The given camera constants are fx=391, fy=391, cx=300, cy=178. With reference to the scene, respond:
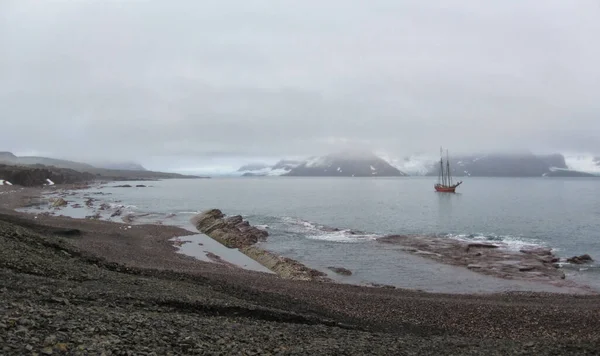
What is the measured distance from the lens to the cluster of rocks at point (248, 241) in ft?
105

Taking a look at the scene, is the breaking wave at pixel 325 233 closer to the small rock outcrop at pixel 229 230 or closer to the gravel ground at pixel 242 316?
the small rock outcrop at pixel 229 230

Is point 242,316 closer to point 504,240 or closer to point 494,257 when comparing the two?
point 494,257

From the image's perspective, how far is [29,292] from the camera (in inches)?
481

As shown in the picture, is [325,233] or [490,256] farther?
[325,233]

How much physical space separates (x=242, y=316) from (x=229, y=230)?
37.8 metres

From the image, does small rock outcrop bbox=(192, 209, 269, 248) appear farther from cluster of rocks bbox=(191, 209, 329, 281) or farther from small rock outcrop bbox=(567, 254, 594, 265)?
small rock outcrop bbox=(567, 254, 594, 265)

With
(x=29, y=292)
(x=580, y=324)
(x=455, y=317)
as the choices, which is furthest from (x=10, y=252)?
(x=580, y=324)

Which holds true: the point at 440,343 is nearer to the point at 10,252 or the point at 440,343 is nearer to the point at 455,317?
the point at 455,317

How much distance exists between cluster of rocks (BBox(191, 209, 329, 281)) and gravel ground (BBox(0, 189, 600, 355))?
503 cm

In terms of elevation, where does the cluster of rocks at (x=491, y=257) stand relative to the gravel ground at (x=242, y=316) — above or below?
below

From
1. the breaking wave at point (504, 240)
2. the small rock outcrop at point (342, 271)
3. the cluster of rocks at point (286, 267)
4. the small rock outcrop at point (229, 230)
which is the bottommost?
the breaking wave at point (504, 240)

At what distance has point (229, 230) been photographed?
51656 mm

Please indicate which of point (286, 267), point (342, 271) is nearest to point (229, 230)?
point (286, 267)

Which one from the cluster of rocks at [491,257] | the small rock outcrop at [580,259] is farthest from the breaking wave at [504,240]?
the small rock outcrop at [580,259]
